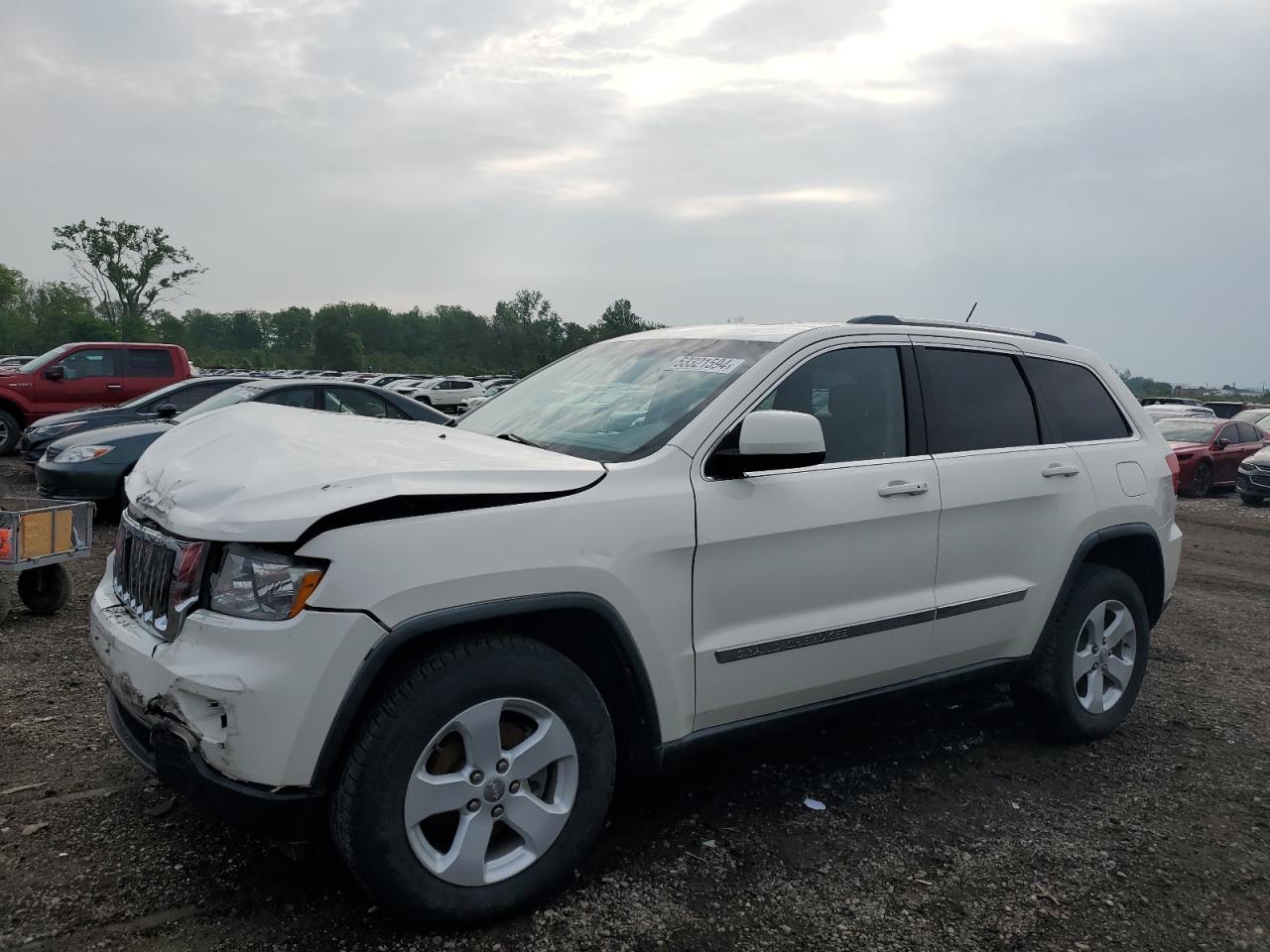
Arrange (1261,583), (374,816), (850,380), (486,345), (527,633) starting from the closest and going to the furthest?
(374,816) < (527,633) < (850,380) < (1261,583) < (486,345)

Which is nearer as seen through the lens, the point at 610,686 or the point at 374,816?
the point at 374,816

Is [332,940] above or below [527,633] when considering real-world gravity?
below

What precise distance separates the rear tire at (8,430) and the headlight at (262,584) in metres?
16.0

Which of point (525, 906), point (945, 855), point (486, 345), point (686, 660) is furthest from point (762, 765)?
point (486, 345)

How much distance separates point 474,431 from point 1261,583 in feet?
27.2

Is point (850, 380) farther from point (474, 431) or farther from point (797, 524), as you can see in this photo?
point (474, 431)

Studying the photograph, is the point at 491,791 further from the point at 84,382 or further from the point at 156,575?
the point at 84,382

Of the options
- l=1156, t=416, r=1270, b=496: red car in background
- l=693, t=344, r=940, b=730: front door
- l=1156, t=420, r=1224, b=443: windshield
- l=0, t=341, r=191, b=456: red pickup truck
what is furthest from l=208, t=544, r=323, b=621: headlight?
l=1156, t=420, r=1224, b=443: windshield

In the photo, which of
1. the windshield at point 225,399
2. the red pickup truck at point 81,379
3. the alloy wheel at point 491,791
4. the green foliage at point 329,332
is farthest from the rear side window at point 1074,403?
the green foliage at point 329,332

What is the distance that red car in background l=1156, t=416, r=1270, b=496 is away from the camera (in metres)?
17.0

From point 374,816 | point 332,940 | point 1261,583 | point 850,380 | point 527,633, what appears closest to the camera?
point 374,816

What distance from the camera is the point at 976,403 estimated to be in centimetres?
396

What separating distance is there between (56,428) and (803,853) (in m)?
11.4

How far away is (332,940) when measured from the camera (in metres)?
2.58
